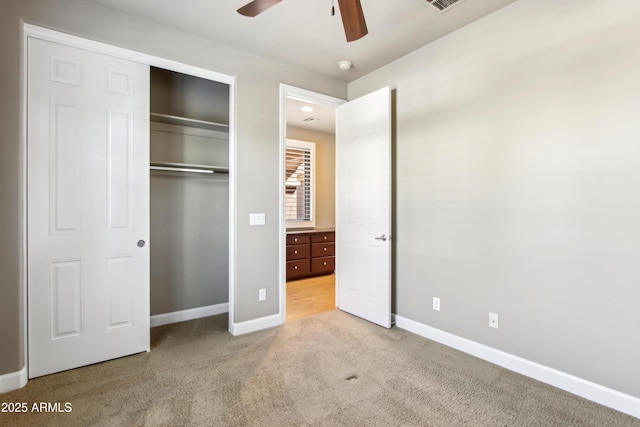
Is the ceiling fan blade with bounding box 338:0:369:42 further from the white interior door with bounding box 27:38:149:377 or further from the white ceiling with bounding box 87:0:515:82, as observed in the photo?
the white interior door with bounding box 27:38:149:377

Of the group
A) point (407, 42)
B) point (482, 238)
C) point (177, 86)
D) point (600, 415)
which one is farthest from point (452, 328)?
point (177, 86)

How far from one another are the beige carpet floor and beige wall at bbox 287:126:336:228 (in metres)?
3.53

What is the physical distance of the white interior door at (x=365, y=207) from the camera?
308 centimetres

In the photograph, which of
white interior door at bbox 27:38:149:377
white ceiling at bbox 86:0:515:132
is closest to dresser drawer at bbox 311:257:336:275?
white interior door at bbox 27:38:149:377

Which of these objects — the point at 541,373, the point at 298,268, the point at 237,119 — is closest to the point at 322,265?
the point at 298,268

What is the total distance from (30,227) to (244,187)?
1583 mm

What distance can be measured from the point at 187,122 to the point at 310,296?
2672mm

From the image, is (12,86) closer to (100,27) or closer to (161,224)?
(100,27)

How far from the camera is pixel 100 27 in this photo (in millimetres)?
2324

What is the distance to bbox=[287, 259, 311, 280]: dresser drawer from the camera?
5.10 meters

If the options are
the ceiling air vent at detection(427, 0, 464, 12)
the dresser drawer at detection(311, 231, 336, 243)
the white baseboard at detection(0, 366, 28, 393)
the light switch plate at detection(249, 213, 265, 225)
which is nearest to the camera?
the white baseboard at detection(0, 366, 28, 393)

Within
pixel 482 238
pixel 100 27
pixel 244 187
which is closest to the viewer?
pixel 100 27

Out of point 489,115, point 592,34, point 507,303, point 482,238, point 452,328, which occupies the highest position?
point 592,34

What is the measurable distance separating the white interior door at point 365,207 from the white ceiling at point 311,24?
0.47 metres
